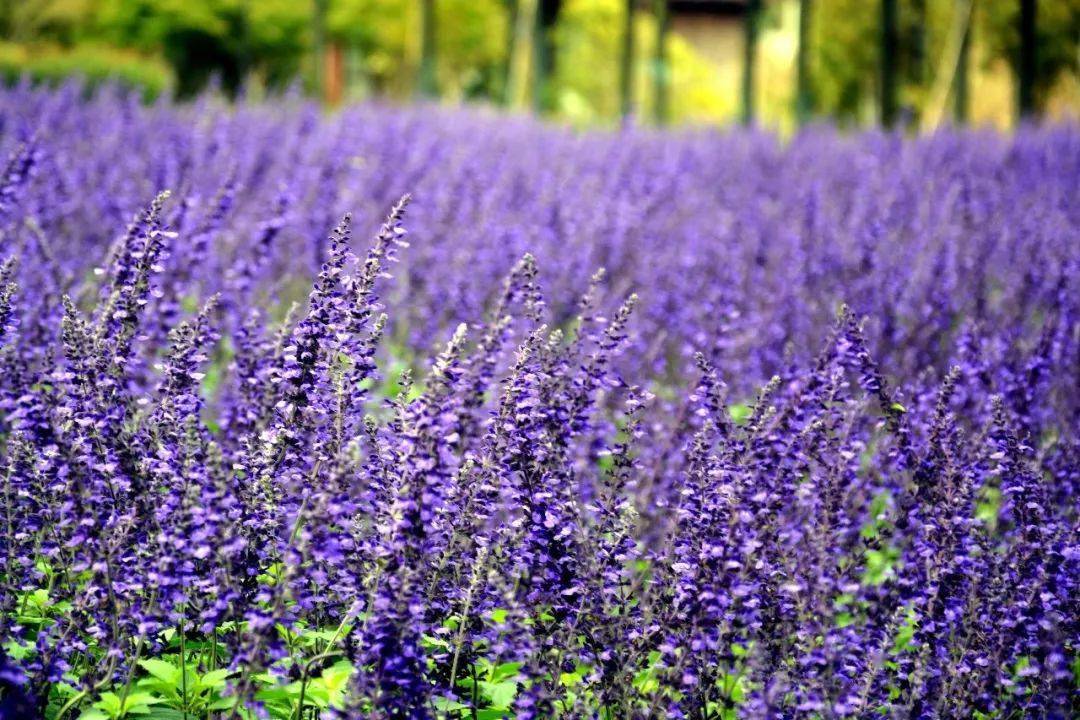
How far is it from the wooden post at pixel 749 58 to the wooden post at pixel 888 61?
221 centimetres

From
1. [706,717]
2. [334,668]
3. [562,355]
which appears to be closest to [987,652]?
[706,717]

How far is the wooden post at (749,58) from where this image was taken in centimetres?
2119

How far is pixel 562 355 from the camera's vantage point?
406 cm

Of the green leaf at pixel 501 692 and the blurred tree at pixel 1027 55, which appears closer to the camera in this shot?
the green leaf at pixel 501 692

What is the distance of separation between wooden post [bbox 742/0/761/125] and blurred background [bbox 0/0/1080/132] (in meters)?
2.31

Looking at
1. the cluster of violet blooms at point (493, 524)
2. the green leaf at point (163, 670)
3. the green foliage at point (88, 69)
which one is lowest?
the green leaf at point (163, 670)

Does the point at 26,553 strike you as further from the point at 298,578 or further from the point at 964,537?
the point at 964,537

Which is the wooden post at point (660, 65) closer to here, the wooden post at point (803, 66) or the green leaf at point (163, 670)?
the wooden post at point (803, 66)

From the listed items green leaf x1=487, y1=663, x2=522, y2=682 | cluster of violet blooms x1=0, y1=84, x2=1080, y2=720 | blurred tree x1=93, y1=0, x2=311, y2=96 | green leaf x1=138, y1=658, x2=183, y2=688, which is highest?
blurred tree x1=93, y1=0, x2=311, y2=96

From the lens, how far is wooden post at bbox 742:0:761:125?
2119 centimetres

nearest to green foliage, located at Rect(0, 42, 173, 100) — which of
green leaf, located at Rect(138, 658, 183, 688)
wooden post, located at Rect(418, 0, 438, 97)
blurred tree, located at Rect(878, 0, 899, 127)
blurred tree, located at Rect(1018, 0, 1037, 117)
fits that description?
wooden post, located at Rect(418, 0, 438, 97)

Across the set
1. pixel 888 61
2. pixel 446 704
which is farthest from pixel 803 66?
pixel 446 704

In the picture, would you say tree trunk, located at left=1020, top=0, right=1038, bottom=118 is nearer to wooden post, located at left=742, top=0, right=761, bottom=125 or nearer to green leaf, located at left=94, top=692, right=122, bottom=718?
wooden post, located at left=742, top=0, right=761, bottom=125

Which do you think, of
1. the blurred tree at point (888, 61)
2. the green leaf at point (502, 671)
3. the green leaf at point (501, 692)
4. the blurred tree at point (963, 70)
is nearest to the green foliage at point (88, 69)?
the blurred tree at point (888, 61)
